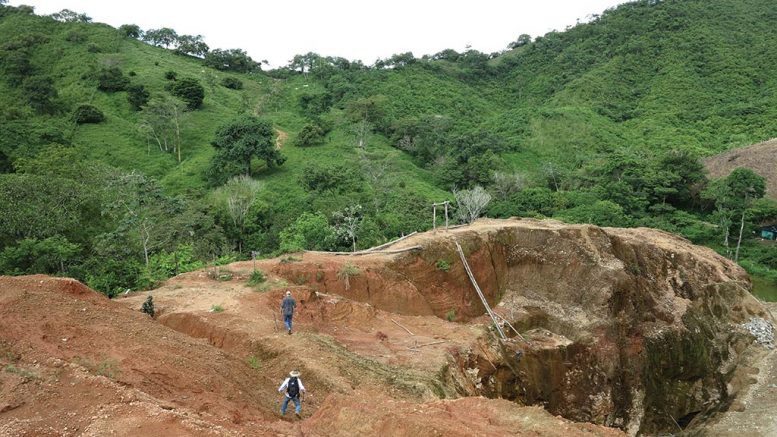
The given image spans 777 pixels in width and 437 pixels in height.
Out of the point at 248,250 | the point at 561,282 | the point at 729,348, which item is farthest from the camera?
the point at 248,250

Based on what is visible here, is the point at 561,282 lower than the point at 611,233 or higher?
lower

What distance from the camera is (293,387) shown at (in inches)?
374

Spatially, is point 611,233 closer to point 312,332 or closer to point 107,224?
point 312,332

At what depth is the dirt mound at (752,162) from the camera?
41.5m

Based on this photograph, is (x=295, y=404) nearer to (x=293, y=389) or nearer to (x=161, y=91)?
(x=293, y=389)

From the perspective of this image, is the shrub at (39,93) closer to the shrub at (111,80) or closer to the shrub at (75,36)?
the shrub at (111,80)

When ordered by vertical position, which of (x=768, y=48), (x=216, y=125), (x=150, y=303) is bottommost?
(x=150, y=303)

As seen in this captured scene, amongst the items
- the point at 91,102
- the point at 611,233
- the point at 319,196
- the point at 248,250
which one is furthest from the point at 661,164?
the point at 91,102

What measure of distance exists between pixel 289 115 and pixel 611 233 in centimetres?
3955

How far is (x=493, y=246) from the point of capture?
20016mm

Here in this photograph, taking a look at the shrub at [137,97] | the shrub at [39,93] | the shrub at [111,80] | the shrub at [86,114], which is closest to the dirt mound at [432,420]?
the shrub at [86,114]

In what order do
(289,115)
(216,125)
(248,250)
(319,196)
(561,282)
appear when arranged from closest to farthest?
(561,282)
(248,250)
(319,196)
(216,125)
(289,115)

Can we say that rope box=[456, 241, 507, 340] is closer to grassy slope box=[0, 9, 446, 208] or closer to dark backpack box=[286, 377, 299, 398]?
dark backpack box=[286, 377, 299, 398]

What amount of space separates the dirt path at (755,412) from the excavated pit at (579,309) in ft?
2.13
